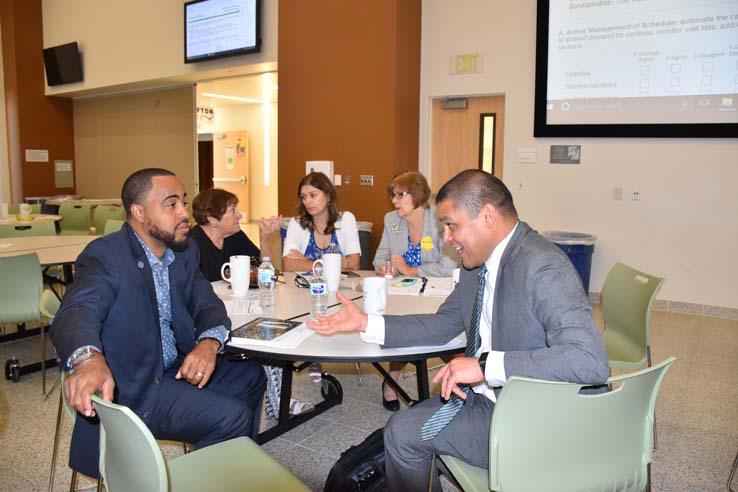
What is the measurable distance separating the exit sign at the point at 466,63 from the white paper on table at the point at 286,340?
5053mm

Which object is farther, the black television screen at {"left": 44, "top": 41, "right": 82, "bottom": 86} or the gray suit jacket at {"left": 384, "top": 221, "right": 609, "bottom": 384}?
the black television screen at {"left": 44, "top": 41, "right": 82, "bottom": 86}

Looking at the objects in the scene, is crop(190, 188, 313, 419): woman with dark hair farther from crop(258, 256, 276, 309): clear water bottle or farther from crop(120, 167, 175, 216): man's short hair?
crop(120, 167, 175, 216): man's short hair

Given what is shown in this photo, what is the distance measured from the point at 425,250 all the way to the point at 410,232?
0.17m

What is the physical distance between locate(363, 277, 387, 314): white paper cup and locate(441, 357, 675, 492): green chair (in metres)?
0.96

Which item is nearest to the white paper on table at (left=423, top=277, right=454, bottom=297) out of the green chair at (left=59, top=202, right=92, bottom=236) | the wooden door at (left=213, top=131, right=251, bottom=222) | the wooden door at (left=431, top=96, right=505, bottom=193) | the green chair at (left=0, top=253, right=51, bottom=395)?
the green chair at (left=0, top=253, right=51, bottom=395)

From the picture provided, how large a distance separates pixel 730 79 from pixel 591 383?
5.06 metres

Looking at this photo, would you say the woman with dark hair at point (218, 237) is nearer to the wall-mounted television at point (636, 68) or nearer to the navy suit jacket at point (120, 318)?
the navy suit jacket at point (120, 318)

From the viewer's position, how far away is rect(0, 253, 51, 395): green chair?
11.1ft

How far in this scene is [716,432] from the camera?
2992 millimetres

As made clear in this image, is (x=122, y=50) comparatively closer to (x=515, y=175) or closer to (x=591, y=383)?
(x=515, y=175)

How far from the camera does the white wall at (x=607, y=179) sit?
5.41m

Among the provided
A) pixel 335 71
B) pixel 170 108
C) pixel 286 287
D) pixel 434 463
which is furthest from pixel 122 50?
pixel 434 463

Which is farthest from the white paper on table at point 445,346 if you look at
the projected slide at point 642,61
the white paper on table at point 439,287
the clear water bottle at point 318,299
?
the projected slide at point 642,61

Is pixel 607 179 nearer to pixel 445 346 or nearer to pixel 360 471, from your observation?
pixel 445 346
